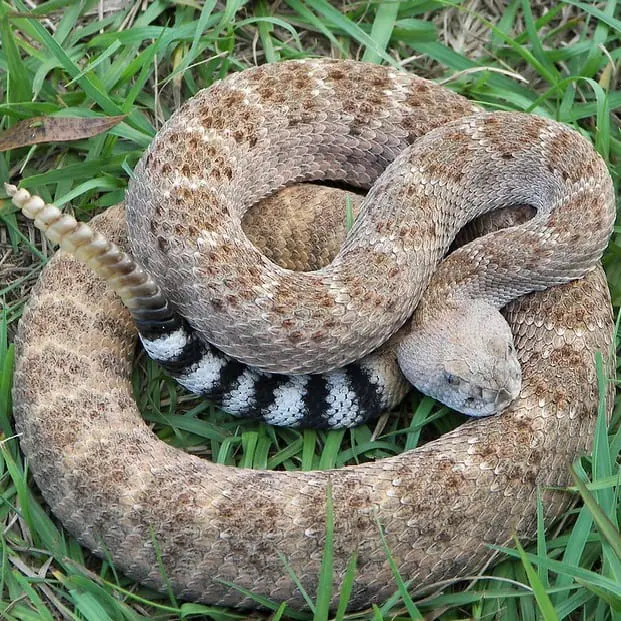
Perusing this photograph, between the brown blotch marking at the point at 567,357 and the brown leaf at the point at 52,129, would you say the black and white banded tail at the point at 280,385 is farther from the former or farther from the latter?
the brown leaf at the point at 52,129

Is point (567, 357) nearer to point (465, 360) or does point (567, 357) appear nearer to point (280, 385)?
point (465, 360)

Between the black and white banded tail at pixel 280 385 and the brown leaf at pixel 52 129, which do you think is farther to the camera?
the brown leaf at pixel 52 129

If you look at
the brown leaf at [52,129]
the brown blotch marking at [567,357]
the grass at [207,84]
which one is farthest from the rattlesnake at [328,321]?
the brown leaf at [52,129]

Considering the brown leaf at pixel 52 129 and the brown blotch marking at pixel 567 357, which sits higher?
the brown leaf at pixel 52 129

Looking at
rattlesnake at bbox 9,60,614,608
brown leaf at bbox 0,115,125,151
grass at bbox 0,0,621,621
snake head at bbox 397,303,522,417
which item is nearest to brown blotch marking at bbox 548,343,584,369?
rattlesnake at bbox 9,60,614,608

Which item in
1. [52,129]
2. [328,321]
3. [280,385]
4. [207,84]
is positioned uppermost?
[207,84]

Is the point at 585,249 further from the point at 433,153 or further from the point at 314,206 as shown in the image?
the point at 314,206

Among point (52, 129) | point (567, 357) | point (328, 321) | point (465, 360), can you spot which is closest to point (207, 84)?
point (52, 129)
